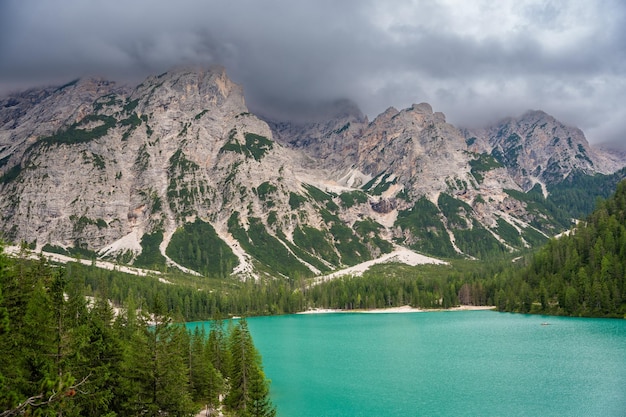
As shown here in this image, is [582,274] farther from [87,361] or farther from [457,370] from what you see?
[87,361]

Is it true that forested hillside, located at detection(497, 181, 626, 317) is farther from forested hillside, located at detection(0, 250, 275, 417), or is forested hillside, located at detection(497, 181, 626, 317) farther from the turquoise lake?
forested hillside, located at detection(0, 250, 275, 417)

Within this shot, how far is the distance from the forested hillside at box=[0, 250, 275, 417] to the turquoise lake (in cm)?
1314

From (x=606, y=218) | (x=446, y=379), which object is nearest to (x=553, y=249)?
(x=606, y=218)

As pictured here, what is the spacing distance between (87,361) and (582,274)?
144m

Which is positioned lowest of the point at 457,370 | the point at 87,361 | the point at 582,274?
the point at 457,370

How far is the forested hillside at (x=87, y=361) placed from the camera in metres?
22.9

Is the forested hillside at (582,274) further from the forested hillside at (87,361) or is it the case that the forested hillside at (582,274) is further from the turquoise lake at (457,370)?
the forested hillside at (87,361)

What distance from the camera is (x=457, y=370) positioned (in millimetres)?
75750

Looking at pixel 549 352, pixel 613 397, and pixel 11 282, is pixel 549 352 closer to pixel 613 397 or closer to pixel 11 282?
pixel 613 397

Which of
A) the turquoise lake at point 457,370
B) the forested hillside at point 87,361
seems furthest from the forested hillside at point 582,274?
the forested hillside at point 87,361

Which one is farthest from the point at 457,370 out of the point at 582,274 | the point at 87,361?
the point at 582,274

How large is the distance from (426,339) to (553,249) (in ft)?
276

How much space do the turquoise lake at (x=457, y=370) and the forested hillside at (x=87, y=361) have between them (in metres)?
13.1

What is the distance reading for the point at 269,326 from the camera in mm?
161500
